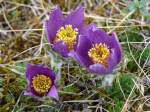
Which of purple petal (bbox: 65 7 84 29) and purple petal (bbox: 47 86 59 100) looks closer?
purple petal (bbox: 47 86 59 100)

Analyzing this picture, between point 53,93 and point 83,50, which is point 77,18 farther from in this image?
point 53,93

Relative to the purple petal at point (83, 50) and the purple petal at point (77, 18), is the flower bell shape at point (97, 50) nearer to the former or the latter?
the purple petal at point (83, 50)

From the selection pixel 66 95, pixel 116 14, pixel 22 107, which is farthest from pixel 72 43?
pixel 116 14

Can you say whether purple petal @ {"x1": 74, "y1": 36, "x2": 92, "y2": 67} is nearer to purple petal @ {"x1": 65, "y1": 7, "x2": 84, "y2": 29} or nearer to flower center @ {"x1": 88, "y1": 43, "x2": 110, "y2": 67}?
flower center @ {"x1": 88, "y1": 43, "x2": 110, "y2": 67}

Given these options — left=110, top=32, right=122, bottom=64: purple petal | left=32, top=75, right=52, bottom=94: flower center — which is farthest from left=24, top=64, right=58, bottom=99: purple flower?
left=110, top=32, right=122, bottom=64: purple petal

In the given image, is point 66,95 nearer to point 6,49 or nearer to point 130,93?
point 130,93

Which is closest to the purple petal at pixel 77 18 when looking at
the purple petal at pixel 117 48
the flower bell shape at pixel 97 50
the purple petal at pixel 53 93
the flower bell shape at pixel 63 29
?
the flower bell shape at pixel 63 29

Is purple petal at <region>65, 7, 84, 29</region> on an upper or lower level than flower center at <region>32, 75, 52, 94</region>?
upper
